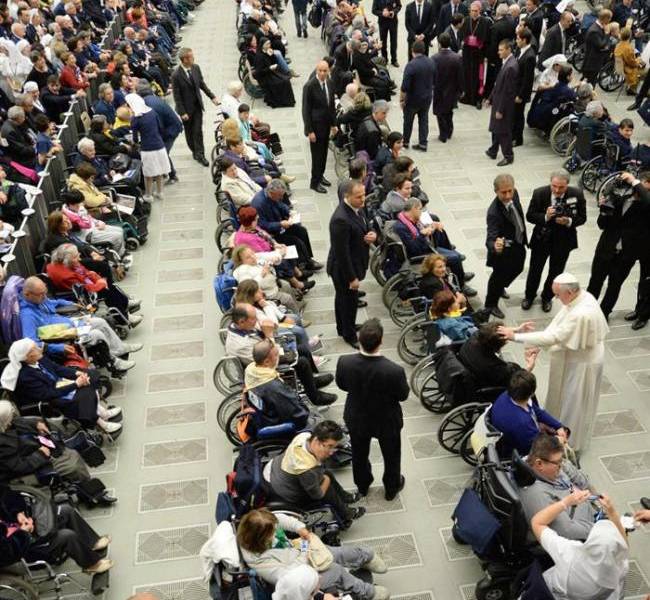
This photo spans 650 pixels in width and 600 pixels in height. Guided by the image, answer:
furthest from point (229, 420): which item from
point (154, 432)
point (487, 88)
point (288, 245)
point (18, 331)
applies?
point (487, 88)

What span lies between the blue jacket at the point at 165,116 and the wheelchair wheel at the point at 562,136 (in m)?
5.13

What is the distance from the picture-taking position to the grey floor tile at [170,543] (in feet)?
15.5

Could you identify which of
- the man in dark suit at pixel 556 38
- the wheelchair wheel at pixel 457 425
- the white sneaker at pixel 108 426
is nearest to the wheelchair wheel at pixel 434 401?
the wheelchair wheel at pixel 457 425

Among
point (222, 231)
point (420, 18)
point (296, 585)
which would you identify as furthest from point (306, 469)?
point (420, 18)

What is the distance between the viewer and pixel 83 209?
7188mm

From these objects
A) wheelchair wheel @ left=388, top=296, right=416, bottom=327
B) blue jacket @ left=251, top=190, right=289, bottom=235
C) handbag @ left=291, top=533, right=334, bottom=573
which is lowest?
wheelchair wheel @ left=388, top=296, right=416, bottom=327

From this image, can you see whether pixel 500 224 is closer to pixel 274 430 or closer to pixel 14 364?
pixel 274 430

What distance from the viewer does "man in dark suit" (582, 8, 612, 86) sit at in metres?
11.0

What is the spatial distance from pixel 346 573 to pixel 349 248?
2.82 meters

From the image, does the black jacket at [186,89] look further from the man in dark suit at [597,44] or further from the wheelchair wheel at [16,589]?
the wheelchair wheel at [16,589]

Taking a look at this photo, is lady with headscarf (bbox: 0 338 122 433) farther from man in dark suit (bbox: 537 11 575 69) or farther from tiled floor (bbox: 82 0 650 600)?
man in dark suit (bbox: 537 11 575 69)

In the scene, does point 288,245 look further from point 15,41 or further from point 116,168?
point 15,41

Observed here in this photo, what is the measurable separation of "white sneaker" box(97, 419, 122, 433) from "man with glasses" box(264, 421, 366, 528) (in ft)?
6.00

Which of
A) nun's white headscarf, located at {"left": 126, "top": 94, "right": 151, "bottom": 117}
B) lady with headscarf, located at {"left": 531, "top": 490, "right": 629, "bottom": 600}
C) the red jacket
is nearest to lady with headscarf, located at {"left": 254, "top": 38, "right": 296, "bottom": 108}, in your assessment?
nun's white headscarf, located at {"left": 126, "top": 94, "right": 151, "bottom": 117}
